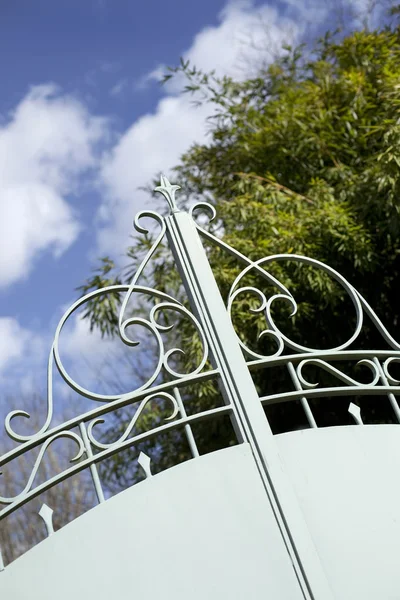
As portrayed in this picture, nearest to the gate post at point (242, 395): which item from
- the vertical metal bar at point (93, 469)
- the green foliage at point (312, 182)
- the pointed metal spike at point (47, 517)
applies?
the vertical metal bar at point (93, 469)

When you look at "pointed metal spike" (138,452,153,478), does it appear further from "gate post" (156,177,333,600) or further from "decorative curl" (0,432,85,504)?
"gate post" (156,177,333,600)

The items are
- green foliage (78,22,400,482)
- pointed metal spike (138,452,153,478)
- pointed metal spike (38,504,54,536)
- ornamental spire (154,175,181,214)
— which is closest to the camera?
pointed metal spike (38,504,54,536)

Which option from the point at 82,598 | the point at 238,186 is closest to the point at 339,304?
the point at 238,186

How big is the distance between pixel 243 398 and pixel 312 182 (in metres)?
3.72

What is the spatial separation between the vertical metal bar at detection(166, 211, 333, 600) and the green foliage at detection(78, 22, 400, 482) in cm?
259

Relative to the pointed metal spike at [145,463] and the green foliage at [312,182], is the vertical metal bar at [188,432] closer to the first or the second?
the pointed metal spike at [145,463]

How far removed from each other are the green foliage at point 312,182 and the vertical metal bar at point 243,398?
259cm

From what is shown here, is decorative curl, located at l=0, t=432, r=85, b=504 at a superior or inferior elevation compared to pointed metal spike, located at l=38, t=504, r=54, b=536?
superior

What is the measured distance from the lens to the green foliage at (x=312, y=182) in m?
5.04

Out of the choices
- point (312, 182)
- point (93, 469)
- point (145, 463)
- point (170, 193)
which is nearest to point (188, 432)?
point (145, 463)

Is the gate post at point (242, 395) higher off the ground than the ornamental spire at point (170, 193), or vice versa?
the ornamental spire at point (170, 193)

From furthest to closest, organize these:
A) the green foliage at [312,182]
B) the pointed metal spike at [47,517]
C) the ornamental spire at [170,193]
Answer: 1. the green foliage at [312,182]
2. the ornamental spire at [170,193]
3. the pointed metal spike at [47,517]

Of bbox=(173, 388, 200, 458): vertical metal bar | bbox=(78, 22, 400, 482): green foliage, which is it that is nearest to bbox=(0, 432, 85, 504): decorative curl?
bbox=(173, 388, 200, 458): vertical metal bar

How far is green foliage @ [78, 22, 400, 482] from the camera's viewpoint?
198 inches
